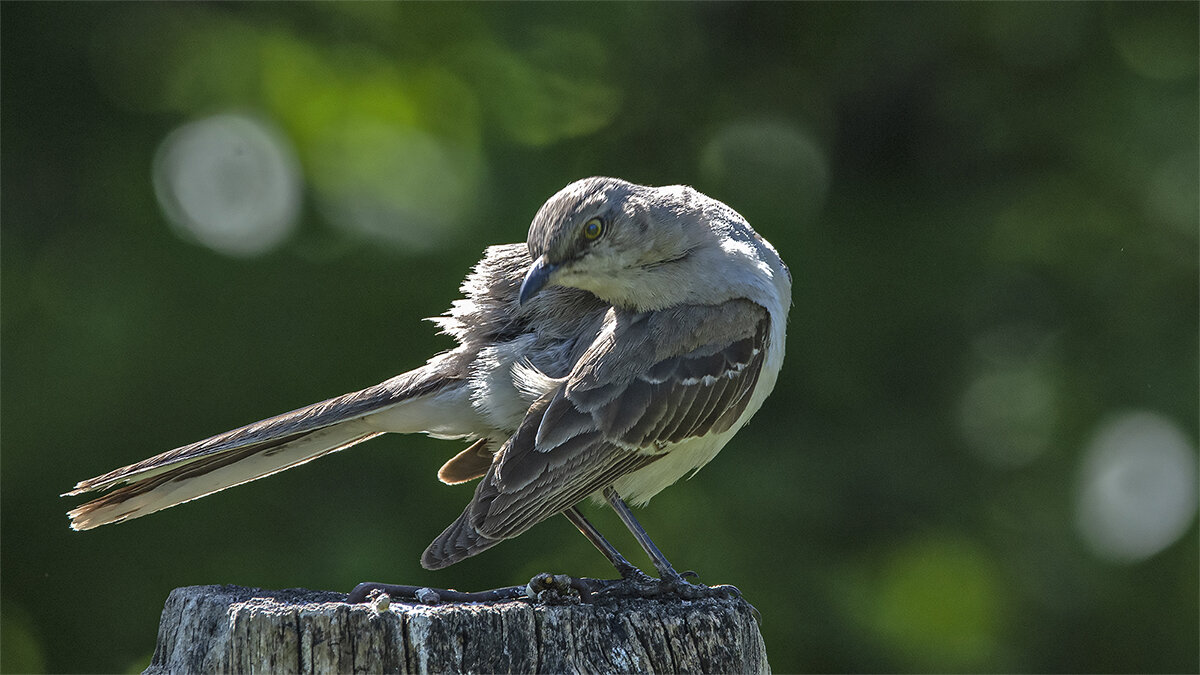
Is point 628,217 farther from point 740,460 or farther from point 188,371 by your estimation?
point 188,371

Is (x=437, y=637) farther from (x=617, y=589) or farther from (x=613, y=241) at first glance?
(x=613, y=241)

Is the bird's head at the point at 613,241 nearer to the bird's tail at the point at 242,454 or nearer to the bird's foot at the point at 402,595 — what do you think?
the bird's tail at the point at 242,454

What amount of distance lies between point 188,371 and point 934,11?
495 cm

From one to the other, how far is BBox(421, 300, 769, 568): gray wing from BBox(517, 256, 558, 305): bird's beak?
1.10ft

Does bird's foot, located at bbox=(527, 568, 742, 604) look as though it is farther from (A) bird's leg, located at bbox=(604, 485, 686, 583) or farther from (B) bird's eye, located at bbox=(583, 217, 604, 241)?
(B) bird's eye, located at bbox=(583, 217, 604, 241)

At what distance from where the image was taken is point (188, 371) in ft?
20.5

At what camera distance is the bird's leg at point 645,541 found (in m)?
3.82

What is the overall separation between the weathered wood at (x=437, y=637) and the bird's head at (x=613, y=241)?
1298 mm

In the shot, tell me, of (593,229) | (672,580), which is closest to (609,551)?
(672,580)

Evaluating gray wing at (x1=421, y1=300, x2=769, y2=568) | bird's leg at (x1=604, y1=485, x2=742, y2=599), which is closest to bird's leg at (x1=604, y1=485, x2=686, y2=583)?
bird's leg at (x1=604, y1=485, x2=742, y2=599)

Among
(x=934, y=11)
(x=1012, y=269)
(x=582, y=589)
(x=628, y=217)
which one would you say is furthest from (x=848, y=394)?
(x=582, y=589)

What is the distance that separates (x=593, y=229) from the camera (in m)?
4.00

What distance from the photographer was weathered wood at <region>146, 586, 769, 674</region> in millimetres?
2719

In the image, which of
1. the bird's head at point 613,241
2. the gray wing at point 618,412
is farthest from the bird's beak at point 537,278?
the gray wing at point 618,412
